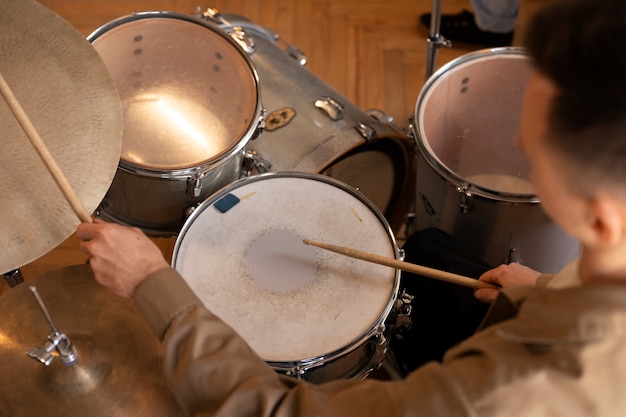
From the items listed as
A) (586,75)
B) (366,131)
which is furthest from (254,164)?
(586,75)

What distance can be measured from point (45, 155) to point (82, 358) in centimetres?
32

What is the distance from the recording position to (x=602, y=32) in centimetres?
54

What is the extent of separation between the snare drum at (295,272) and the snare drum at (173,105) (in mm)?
134

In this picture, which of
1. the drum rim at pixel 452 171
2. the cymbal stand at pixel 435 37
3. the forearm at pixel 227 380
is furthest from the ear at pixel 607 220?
the cymbal stand at pixel 435 37

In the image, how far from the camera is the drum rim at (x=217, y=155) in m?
1.30

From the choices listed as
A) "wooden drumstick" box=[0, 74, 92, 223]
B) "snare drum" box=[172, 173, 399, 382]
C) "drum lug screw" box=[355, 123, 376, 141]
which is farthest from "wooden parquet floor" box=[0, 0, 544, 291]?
"wooden drumstick" box=[0, 74, 92, 223]

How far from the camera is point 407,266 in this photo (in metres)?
1.08

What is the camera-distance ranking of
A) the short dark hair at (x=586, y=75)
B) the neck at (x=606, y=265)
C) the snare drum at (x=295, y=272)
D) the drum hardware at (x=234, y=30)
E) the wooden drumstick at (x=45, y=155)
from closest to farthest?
the short dark hair at (x=586, y=75), the neck at (x=606, y=265), the wooden drumstick at (x=45, y=155), the snare drum at (x=295, y=272), the drum hardware at (x=234, y=30)

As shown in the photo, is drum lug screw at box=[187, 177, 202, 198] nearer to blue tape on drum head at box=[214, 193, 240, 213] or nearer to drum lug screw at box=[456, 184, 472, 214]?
blue tape on drum head at box=[214, 193, 240, 213]

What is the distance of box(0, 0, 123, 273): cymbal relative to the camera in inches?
41.3

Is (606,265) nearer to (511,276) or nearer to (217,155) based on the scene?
(511,276)

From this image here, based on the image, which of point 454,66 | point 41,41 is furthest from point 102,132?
point 454,66

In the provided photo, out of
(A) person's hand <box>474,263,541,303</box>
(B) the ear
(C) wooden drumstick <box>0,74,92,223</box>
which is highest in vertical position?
(B) the ear

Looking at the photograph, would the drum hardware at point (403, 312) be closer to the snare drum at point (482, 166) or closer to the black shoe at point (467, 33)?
the snare drum at point (482, 166)
